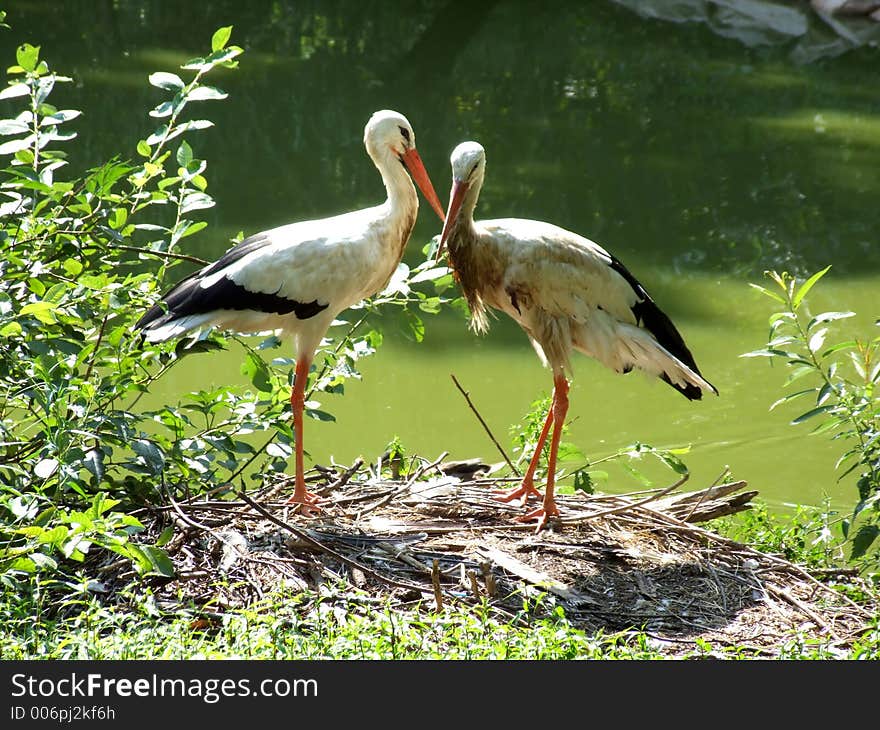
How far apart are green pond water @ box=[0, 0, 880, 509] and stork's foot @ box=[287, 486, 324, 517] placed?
1.60m

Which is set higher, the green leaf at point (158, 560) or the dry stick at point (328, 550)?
the green leaf at point (158, 560)

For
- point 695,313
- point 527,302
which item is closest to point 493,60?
point 695,313

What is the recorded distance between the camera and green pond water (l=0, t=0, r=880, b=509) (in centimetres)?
671

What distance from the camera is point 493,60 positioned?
1291cm

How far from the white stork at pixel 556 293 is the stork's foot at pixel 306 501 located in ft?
2.43

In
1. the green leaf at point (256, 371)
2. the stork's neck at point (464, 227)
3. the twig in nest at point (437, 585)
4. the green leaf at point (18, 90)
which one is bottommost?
the twig in nest at point (437, 585)

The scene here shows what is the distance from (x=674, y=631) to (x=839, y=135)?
8.19 meters

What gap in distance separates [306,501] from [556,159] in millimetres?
6287

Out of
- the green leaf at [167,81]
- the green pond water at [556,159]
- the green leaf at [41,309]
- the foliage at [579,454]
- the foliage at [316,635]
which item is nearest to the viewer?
the foliage at [316,635]

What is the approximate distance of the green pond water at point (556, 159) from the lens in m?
6.71

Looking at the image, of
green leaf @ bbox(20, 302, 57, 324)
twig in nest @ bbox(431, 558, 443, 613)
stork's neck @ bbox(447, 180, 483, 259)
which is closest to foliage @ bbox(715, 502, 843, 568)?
stork's neck @ bbox(447, 180, 483, 259)

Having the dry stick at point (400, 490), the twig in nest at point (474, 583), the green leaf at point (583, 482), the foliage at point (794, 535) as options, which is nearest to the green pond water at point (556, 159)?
the foliage at point (794, 535)

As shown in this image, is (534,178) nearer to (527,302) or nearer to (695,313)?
(695,313)

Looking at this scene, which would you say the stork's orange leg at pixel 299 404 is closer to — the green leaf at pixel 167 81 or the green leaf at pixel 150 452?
the green leaf at pixel 150 452
